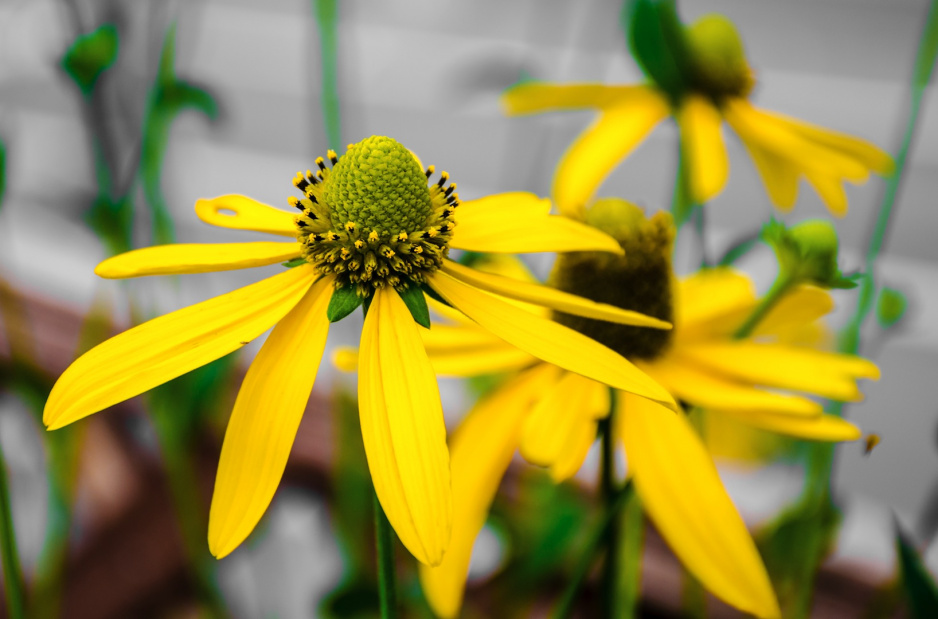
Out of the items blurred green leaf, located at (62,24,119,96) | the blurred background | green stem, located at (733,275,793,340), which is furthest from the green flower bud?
blurred green leaf, located at (62,24,119,96)

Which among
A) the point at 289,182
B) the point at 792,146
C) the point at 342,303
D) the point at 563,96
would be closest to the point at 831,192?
the point at 792,146

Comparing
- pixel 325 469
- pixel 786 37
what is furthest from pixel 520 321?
pixel 786 37

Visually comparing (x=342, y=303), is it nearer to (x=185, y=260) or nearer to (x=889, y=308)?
(x=185, y=260)

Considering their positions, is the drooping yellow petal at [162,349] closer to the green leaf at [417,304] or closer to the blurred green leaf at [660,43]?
the green leaf at [417,304]

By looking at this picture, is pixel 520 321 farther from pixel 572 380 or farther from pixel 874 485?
pixel 874 485

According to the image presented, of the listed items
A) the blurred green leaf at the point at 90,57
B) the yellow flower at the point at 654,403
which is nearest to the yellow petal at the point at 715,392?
the yellow flower at the point at 654,403

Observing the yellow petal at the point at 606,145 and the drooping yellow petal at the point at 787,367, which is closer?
the drooping yellow petal at the point at 787,367

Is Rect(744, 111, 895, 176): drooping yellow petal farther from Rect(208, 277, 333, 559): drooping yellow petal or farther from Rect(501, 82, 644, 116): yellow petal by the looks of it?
Rect(208, 277, 333, 559): drooping yellow petal
